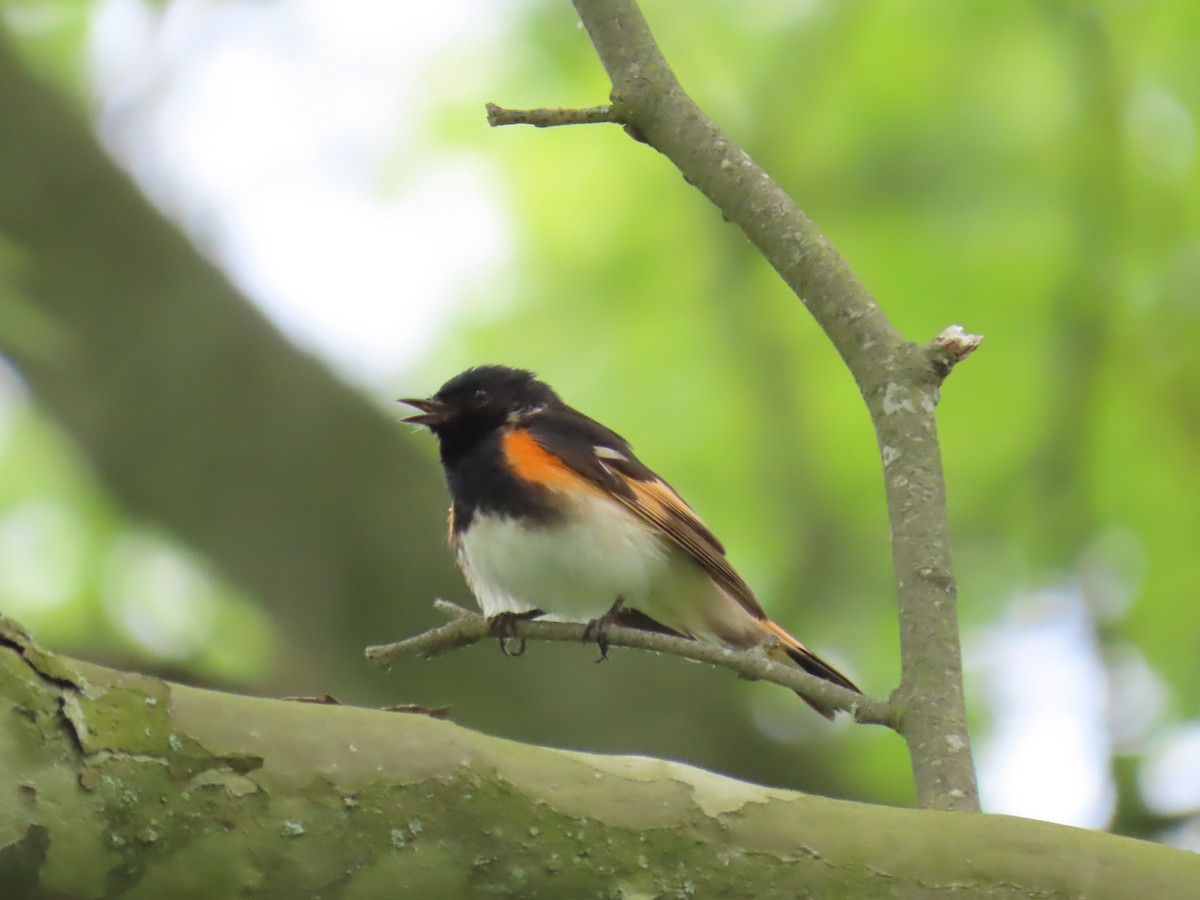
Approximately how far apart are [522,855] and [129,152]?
224 inches

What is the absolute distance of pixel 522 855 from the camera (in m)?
1.61

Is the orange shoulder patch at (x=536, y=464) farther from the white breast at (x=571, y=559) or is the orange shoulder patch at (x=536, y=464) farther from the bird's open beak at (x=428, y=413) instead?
the bird's open beak at (x=428, y=413)

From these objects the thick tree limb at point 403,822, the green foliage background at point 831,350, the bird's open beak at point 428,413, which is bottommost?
the thick tree limb at point 403,822

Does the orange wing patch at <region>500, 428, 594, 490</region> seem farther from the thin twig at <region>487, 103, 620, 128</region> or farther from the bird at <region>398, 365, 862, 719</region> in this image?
the thin twig at <region>487, 103, 620, 128</region>

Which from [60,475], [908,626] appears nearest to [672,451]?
[60,475]

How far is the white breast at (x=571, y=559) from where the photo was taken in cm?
→ 385

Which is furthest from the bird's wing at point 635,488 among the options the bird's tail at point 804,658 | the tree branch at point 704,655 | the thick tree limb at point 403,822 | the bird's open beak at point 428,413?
the thick tree limb at point 403,822

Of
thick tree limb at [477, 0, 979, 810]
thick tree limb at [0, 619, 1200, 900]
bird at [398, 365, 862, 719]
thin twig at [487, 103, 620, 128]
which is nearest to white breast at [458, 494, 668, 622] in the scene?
bird at [398, 365, 862, 719]

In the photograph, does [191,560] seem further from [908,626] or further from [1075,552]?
[908,626]

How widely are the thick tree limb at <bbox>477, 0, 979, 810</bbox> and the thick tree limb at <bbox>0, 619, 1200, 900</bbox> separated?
1.41ft

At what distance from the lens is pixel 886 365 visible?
2527 millimetres

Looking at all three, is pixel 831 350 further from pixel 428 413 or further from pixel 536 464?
pixel 536 464

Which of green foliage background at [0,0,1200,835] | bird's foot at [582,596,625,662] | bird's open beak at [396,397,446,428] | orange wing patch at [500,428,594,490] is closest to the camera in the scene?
bird's foot at [582,596,625,662]

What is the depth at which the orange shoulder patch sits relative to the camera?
3969mm
